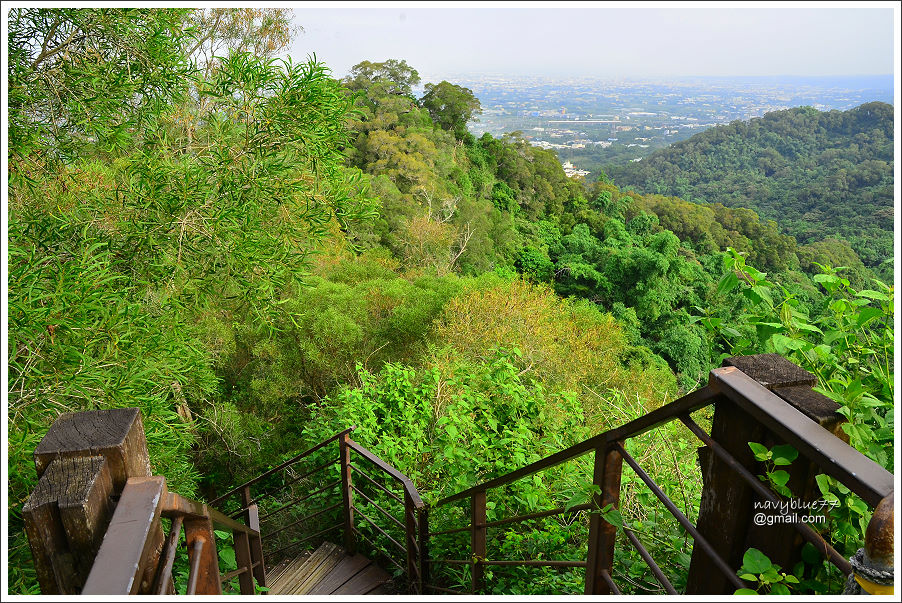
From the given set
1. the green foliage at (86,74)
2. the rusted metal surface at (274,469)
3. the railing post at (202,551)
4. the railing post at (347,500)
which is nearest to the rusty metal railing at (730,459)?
the railing post at (202,551)

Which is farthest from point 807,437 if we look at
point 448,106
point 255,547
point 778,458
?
point 448,106

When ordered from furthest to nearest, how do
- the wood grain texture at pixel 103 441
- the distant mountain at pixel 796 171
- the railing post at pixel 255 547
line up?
the distant mountain at pixel 796 171, the railing post at pixel 255 547, the wood grain texture at pixel 103 441

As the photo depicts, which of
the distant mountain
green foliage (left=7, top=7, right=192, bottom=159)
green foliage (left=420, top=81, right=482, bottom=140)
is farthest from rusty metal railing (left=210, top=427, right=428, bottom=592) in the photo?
green foliage (left=420, top=81, right=482, bottom=140)

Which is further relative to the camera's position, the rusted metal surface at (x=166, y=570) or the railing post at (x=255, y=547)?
the railing post at (x=255, y=547)

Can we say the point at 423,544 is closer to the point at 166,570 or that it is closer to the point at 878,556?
the point at 166,570

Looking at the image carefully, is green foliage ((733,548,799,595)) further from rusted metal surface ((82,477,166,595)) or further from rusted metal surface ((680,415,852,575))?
rusted metal surface ((82,477,166,595))

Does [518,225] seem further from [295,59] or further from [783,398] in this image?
[783,398]

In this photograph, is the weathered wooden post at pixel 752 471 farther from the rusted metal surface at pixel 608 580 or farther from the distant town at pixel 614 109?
the distant town at pixel 614 109
